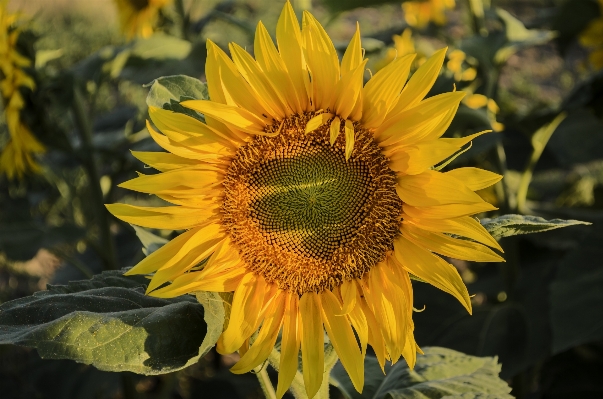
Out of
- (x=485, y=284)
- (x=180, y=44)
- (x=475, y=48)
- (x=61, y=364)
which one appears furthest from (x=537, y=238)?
(x=61, y=364)

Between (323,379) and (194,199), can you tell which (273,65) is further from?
(323,379)

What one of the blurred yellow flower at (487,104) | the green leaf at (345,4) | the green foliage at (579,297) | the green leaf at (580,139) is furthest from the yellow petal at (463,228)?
the green leaf at (580,139)

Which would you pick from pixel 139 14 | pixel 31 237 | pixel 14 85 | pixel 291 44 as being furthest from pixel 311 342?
pixel 139 14

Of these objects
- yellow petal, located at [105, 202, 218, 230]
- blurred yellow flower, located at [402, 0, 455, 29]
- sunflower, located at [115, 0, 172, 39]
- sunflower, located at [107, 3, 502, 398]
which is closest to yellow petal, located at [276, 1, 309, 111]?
sunflower, located at [107, 3, 502, 398]

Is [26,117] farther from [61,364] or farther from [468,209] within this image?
[468,209]

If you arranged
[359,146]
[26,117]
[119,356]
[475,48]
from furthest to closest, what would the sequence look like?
[26,117], [475,48], [359,146], [119,356]

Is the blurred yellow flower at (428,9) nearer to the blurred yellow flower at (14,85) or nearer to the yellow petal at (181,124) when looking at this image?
the blurred yellow flower at (14,85)
